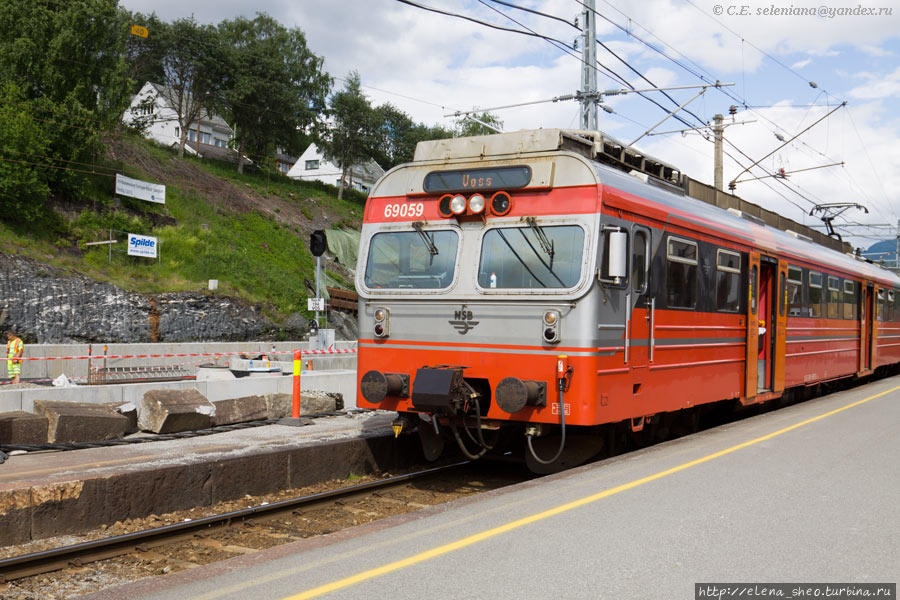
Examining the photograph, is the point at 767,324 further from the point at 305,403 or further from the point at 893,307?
the point at 893,307

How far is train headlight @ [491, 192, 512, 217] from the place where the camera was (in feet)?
28.2

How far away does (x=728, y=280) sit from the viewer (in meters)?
11.1

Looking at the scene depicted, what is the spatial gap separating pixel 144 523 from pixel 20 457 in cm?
267

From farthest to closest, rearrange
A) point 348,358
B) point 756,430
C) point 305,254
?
point 305,254, point 348,358, point 756,430

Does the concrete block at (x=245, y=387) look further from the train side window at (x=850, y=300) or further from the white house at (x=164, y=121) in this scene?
the white house at (x=164, y=121)

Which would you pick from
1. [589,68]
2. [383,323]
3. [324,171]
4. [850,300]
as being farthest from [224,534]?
[324,171]

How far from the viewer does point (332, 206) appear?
60094mm

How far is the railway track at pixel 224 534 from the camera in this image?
617cm

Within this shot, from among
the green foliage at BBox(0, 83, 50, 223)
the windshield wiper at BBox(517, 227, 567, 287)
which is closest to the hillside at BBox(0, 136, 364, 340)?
the green foliage at BBox(0, 83, 50, 223)

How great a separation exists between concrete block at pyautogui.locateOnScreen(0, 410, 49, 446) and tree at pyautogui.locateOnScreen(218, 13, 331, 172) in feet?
169

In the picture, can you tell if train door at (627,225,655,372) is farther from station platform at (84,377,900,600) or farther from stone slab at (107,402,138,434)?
stone slab at (107,402,138,434)

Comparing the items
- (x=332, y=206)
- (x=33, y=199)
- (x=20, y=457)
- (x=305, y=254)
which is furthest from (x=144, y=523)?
(x=332, y=206)

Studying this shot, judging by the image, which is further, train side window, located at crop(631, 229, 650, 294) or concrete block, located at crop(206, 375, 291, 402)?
concrete block, located at crop(206, 375, 291, 402)

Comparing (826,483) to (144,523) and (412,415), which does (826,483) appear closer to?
(412,415)
